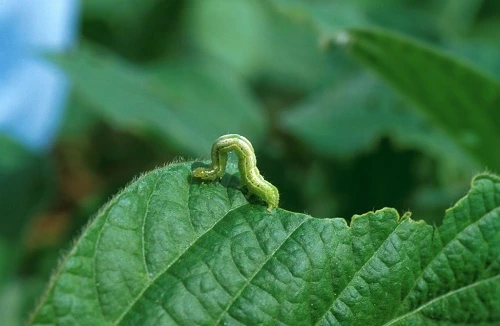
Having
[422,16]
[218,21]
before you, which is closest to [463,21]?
[422,16]

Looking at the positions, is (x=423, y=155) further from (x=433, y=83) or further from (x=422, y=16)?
(x=422, y=16)

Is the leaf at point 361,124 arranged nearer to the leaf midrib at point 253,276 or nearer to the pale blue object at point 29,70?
the pale blue object at point 29,70

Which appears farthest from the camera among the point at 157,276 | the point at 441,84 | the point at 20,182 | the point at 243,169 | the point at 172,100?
the point at 172,100

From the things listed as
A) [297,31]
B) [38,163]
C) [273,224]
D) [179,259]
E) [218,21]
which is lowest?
[179,259]

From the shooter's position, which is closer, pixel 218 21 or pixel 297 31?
pixel 218 21

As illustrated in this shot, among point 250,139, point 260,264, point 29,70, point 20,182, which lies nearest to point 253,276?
point 260,264

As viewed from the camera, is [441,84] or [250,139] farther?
[250,139]

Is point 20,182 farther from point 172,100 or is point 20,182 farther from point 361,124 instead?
point 361,124

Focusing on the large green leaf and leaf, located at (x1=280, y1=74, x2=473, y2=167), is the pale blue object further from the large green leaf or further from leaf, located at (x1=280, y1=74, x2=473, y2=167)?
the large green leaf
